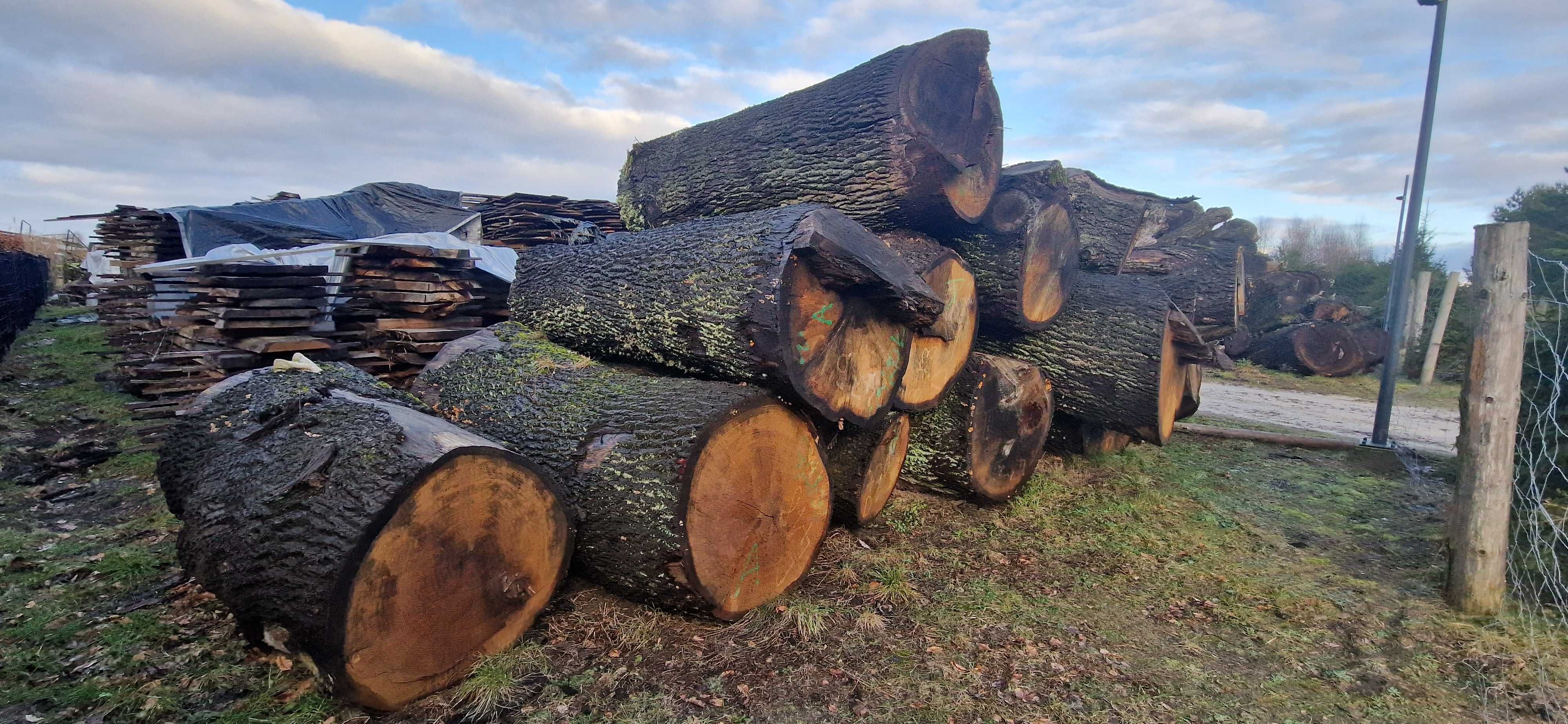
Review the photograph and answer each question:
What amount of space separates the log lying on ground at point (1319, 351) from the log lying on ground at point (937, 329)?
11.0m

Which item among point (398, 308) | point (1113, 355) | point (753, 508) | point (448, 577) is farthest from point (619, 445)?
point (398, 308)

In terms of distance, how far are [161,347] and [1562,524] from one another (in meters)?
9.84

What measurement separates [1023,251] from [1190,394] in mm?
2295

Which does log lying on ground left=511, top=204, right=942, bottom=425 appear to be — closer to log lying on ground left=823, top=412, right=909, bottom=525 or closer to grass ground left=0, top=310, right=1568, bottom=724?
log lying on ground left=823, top=412, right=909, bottom=525

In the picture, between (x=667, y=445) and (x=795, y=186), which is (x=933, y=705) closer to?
(x=667, y=445)

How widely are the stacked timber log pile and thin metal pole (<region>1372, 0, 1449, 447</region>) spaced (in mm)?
14643

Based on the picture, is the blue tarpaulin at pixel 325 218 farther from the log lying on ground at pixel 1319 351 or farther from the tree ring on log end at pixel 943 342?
the log lying on ground at pixel 1319 351

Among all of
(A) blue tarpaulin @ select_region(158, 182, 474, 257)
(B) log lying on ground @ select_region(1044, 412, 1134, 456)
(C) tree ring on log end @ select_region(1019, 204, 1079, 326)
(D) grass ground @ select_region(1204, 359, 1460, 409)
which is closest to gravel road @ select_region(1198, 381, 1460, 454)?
(D) grass ground @ select_region(1204, 359, 1460, 409)

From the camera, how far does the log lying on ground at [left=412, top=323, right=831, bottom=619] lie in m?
2.68

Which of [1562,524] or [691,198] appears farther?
[691,198]

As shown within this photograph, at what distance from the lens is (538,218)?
11734 millimetres

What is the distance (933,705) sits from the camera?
2393 millimetres

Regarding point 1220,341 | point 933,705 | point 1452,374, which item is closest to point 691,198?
point 933,705

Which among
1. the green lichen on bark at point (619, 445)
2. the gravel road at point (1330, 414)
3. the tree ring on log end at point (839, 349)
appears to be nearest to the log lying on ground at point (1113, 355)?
the tree ring on log end at point (839, 349)
